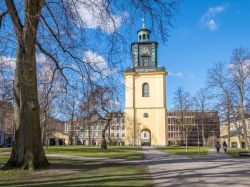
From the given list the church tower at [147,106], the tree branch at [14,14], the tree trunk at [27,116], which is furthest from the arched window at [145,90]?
the tree branch at [14,14]

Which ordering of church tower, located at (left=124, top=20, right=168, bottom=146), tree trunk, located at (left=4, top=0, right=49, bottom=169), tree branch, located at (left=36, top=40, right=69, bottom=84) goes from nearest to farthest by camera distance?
tree branch, located at (left=36, top=40, right=69, bottom=84), tree trunk, located at (left=4, top=0, right=49, bottom=169), church tower, located at (left=124, top=20, right=168, bottom=146)

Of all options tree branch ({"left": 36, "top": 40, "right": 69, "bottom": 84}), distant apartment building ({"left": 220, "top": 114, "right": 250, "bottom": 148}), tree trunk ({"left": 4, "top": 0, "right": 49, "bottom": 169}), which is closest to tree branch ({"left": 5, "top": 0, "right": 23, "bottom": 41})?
tree trunk ({"left": 4, "top": 0, "right": 49, "bottom": 169})

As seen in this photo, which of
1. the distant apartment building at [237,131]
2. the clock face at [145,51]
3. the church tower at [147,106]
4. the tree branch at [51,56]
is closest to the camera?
the tree branch at [51,56]

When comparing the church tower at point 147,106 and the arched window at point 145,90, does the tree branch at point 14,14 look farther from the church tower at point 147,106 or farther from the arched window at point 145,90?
the arched window at point 145,90

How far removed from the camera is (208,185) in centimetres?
1069

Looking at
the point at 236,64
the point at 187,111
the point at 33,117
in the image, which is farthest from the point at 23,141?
the point at 187,111

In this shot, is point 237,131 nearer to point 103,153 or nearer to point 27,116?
point 103,153

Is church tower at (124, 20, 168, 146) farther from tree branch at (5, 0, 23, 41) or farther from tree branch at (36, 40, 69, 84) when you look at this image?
tree branch at (5, 0, 23, 41)

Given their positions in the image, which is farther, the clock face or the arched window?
the clock face

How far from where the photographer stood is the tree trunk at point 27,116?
591 inches

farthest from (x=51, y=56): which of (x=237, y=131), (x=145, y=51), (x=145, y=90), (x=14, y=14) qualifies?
(x=145, y=51)

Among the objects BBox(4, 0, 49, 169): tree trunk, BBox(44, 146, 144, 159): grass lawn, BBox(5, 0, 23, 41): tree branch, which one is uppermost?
BBox(5, 0, 23, 41): tree branch

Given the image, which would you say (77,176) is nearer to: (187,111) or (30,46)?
(30,46)

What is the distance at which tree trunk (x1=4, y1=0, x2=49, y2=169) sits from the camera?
15023 mm
